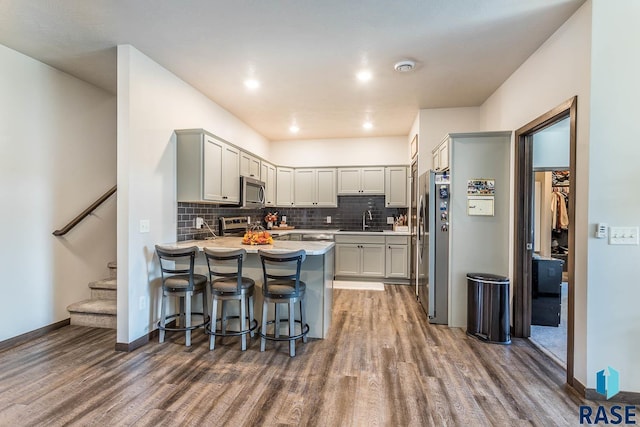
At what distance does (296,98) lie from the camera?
4105 mm

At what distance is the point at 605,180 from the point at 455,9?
5.36 ft

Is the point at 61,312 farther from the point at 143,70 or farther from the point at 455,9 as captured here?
the point at 455,9

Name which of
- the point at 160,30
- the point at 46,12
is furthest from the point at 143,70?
the point at 46,12

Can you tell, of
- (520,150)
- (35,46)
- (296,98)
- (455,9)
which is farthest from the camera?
(296,98)

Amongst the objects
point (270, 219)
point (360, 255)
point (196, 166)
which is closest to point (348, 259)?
point (360, 255)

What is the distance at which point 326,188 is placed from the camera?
6.17 m

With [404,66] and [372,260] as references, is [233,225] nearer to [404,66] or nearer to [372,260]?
[372,260]

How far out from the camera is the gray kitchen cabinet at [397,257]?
537 cm

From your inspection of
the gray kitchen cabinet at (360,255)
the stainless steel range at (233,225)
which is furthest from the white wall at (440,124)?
the stainless steel range at (233,225)

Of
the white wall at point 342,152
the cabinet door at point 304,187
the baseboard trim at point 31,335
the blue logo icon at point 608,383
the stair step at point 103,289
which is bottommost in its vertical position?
the baseboard trim at point 31,335

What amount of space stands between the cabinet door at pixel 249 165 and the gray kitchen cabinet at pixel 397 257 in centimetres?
257

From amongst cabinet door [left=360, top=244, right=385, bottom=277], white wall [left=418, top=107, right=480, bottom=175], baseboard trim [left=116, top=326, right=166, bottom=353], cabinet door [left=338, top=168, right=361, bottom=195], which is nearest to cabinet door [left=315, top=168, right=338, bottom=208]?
cabinet door [left=338, top=168, right=361, bottom=195]

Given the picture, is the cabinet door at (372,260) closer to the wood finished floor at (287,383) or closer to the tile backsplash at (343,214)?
the tile backsplash at (343,214)

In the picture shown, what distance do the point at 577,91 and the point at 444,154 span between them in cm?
155
